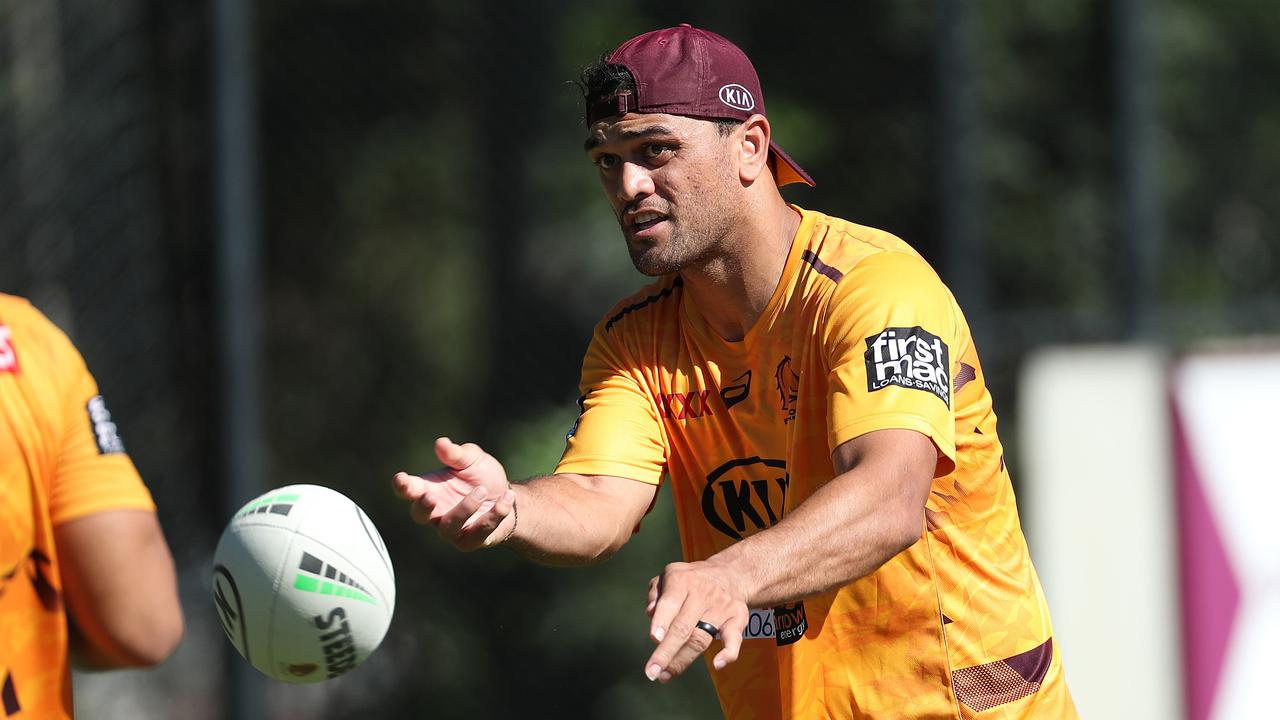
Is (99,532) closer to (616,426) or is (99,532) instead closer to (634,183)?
(616,426)

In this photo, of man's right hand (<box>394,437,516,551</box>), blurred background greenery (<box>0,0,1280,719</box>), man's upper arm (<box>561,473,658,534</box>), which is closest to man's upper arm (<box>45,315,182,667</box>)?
man's right hand (<box>394,437,516,551</box>)

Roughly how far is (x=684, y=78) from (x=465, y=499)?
1131 mm

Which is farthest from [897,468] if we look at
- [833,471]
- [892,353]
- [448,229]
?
[448,229]

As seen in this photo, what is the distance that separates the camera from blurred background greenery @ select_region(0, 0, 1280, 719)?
21.7 feet

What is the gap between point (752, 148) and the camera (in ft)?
13.1

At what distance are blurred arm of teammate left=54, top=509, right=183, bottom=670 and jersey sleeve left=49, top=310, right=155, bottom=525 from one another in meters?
0.03

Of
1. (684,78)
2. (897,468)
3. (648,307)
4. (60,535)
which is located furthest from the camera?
(648,307)

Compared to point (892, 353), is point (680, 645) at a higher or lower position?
lower

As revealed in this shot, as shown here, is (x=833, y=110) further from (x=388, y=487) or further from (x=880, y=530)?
(x=880, y=530)

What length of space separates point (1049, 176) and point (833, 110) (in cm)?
126

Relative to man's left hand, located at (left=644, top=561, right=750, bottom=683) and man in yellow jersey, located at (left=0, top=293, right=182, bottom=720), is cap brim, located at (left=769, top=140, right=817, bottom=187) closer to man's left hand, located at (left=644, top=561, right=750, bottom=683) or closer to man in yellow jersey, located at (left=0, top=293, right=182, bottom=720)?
man's left hand, located at (left=644, top=561, right=750, bottom=683)

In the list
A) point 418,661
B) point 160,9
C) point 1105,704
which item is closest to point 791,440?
point 1105,704

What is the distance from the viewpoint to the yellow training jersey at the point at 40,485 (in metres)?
3.41

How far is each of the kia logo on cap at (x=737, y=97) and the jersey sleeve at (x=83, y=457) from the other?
158 cm
